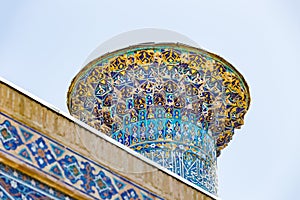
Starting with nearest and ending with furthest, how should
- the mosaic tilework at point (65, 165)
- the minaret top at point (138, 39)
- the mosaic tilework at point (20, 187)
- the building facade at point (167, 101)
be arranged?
the mosaic tilework at point (20, 187) < the mosaic tilework at point (65, 165) < the building facade at point (167, 101) < the minaret top at point (138, 39)

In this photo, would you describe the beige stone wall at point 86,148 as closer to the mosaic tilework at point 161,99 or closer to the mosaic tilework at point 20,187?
the mosaic tilework at point 20,187

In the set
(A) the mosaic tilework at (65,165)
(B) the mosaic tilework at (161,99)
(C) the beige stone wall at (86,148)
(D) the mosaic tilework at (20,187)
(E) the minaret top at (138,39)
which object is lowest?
(D) the mosaic tilework at (20,187)

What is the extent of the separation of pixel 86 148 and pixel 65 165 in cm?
12

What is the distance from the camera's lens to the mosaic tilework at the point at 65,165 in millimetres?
2811

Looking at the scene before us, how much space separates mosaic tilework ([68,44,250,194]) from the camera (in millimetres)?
4324

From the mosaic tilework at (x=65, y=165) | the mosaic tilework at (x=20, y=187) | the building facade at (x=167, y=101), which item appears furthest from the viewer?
the building facade at (x=167, y=101)

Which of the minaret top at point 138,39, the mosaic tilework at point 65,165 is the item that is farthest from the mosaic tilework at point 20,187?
the minaret top at point 138,39

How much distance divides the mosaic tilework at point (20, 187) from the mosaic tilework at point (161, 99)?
149 cm

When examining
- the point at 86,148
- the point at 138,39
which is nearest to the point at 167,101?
the point at 138,39

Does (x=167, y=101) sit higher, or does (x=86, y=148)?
(x=167, y=101)

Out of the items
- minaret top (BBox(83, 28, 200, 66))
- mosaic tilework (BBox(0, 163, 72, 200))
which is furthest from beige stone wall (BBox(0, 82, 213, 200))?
minaret top (BBox(83, 28, 200, 66))

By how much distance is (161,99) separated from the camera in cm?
441

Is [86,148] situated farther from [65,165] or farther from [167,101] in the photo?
[167,101]

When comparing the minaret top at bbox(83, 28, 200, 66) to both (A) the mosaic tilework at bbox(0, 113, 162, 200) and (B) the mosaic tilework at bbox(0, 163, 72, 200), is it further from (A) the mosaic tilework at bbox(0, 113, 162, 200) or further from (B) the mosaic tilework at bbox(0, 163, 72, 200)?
(B) the mosaic tilework at bbox(0, 163, 72, 200)
